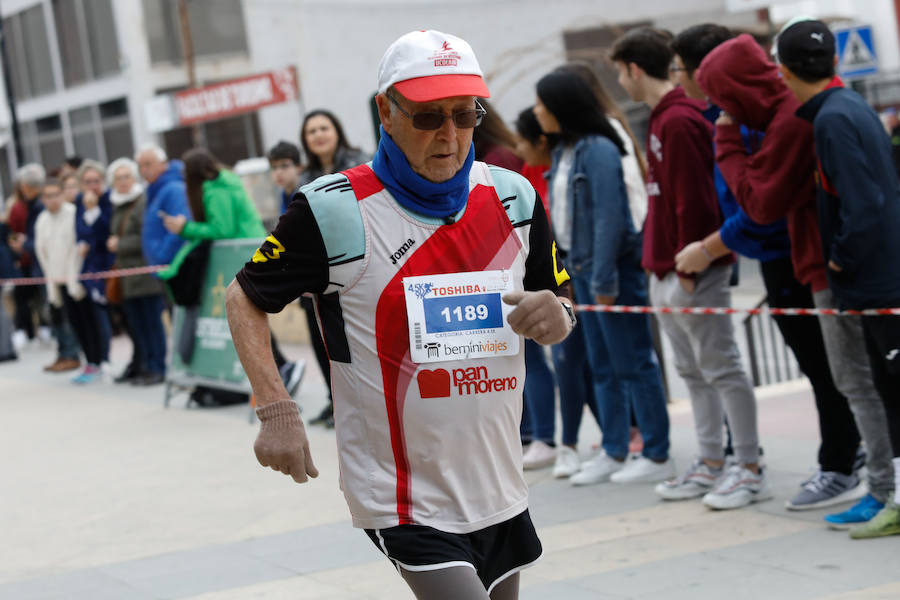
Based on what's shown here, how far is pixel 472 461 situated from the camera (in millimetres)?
2967

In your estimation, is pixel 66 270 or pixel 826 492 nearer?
pixel 826 492

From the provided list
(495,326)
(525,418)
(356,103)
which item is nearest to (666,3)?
(356,103)

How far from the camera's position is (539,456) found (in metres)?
6.97

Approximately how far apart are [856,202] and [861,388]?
0.90 metres

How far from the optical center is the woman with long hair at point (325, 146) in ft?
25.7

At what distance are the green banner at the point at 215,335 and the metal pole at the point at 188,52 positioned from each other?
842 inches

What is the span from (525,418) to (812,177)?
3.07 meters

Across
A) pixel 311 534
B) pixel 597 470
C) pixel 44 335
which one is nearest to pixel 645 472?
pixel 597 470

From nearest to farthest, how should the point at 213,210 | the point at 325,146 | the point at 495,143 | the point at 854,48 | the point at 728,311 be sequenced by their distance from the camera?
the point at 728,311, the point at 495,143, the point at 325,146, the point at 213,210, the point at 854,48

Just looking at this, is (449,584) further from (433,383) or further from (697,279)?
(697,279)

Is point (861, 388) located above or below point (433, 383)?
below

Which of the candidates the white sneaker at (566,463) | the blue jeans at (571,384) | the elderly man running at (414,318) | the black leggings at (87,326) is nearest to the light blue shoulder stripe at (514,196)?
the elderly man running at (414,318)

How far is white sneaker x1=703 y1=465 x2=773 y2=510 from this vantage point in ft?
18.5

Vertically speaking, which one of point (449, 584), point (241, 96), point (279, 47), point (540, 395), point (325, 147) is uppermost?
point (279, 47)
